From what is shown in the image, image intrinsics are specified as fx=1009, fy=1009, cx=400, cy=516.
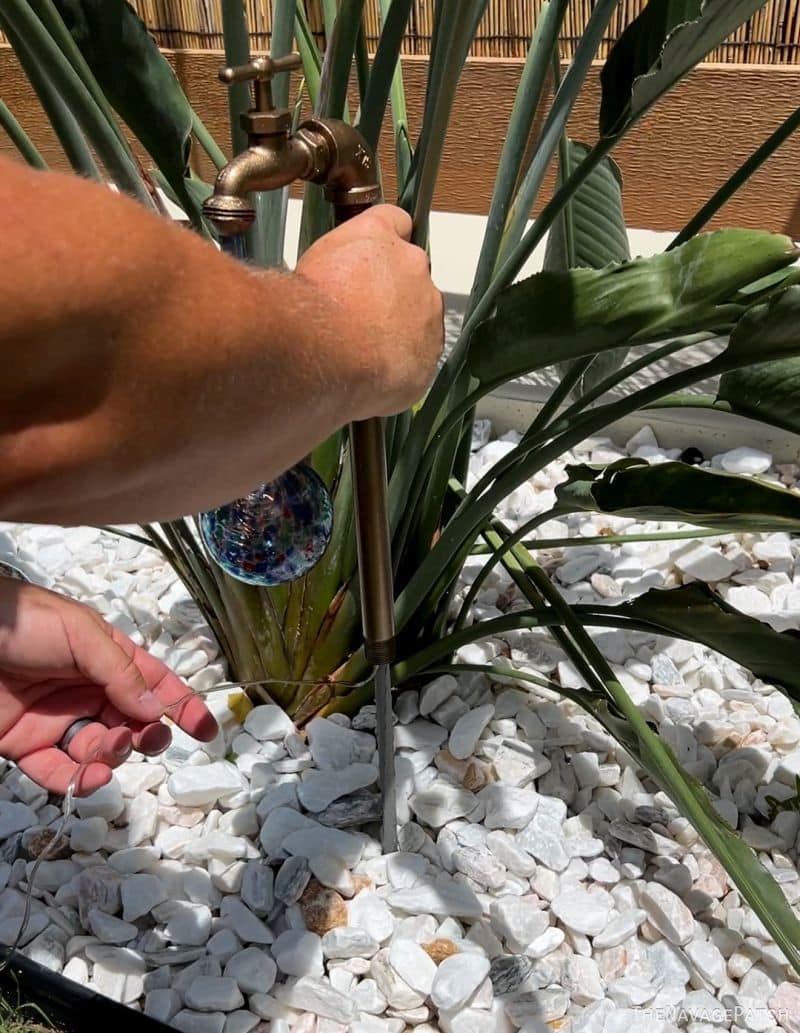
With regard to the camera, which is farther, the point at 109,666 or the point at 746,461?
the point at 746,461

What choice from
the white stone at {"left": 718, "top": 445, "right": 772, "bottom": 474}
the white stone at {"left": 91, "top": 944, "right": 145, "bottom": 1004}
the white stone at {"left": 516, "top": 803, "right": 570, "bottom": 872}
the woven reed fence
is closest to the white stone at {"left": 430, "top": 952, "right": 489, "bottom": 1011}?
the white stone at {"left": 516, "top": 803, "right": 570, "bottom": 872}

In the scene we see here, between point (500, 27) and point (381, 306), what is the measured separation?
46.9 inches

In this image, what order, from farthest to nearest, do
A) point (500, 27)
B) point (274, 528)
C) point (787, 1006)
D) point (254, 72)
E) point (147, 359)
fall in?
point (500, 27) → point (787, 1006) → point (274, 528) → point (254, 72) → point (147, 359)

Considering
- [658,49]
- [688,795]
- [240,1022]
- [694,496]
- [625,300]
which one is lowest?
[240,1022]

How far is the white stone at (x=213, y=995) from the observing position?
697mm

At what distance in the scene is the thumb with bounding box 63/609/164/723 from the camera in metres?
0.62

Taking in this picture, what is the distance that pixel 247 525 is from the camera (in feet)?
1.89

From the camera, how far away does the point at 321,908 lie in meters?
0.76

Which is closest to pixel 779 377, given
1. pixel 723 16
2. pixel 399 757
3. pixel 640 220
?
pixel 723 16

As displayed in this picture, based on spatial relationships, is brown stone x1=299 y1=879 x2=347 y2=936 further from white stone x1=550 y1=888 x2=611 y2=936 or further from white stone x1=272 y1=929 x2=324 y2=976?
white stone x1=550 y1=888 x2=611 y2=936

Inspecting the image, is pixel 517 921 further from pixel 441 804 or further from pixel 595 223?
pixel 595 223

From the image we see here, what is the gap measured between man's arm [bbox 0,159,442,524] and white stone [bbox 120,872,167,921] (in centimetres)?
48

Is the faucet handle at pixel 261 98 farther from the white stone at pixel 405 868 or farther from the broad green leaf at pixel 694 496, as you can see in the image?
the white stone at pixel 405 868

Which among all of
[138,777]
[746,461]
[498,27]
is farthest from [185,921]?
[498,27]
